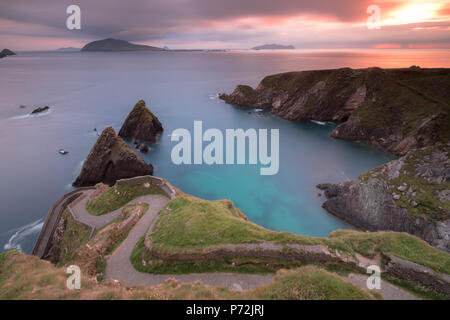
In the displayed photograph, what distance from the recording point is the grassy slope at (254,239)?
49.8ft

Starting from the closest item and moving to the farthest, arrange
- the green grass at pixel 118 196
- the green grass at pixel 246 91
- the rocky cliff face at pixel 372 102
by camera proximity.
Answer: the green grass at pixel 118 196 < the rocky cliff face at pixel 372 102 < the green grass at pixel 246 91

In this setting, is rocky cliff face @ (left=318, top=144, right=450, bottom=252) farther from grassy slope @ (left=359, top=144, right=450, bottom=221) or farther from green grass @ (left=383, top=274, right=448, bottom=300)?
green grass @ (left=383, top=274, right=448, bottom=300)

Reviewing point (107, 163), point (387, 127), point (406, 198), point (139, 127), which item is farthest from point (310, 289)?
point (139, 127)

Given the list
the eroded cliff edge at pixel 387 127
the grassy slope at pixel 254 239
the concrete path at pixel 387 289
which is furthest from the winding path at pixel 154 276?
the eroded cliff edge at pixel 387 127

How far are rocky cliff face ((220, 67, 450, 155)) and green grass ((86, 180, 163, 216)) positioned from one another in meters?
56.0

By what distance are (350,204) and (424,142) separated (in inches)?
1251

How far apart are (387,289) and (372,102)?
6687cm

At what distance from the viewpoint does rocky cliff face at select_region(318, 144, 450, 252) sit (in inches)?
943

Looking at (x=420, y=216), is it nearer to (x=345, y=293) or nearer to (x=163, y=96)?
(x=345, y=293)

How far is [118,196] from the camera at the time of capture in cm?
2828

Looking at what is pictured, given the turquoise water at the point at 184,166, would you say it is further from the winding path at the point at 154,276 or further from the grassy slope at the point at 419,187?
the winding path at the point at 154,276

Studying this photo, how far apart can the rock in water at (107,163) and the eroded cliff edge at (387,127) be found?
120 feet

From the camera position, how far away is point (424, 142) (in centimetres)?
4819

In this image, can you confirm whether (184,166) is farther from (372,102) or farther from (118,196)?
(372,102)
